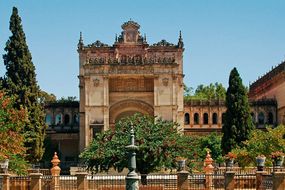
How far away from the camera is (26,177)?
93.7 ft

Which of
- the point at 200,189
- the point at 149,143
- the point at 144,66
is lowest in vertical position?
the point at 200,189

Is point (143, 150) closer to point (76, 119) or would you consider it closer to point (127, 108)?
point (127, 108)

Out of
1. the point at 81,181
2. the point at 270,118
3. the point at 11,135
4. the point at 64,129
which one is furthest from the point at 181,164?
the point at 270,118

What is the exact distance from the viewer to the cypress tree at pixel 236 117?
48812mm

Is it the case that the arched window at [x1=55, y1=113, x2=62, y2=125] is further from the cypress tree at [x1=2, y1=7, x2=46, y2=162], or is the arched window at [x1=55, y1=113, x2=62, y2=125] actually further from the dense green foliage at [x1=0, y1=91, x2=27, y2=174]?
the dense green foliage at [x1=0, y1=91, x2=27, y2=174]

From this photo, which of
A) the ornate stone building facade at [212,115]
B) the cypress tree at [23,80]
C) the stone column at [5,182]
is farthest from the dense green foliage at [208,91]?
the stone column at [5,182]

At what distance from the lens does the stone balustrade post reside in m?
25.8

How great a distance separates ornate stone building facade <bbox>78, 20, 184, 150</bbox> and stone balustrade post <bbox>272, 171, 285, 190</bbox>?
29.6 m

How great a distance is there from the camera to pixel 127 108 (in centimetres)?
5728

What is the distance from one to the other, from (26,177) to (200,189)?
8.18 meters

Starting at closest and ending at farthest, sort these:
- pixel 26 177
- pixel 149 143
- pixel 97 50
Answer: pixel 26 177, pixel 149 143, pixel 97 50

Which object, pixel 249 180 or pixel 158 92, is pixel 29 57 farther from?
pixel 249 180

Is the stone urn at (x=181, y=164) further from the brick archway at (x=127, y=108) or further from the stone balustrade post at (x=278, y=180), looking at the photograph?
the brick archway at (x=127, y=108)

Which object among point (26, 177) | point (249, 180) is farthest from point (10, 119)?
point (249, 180)
